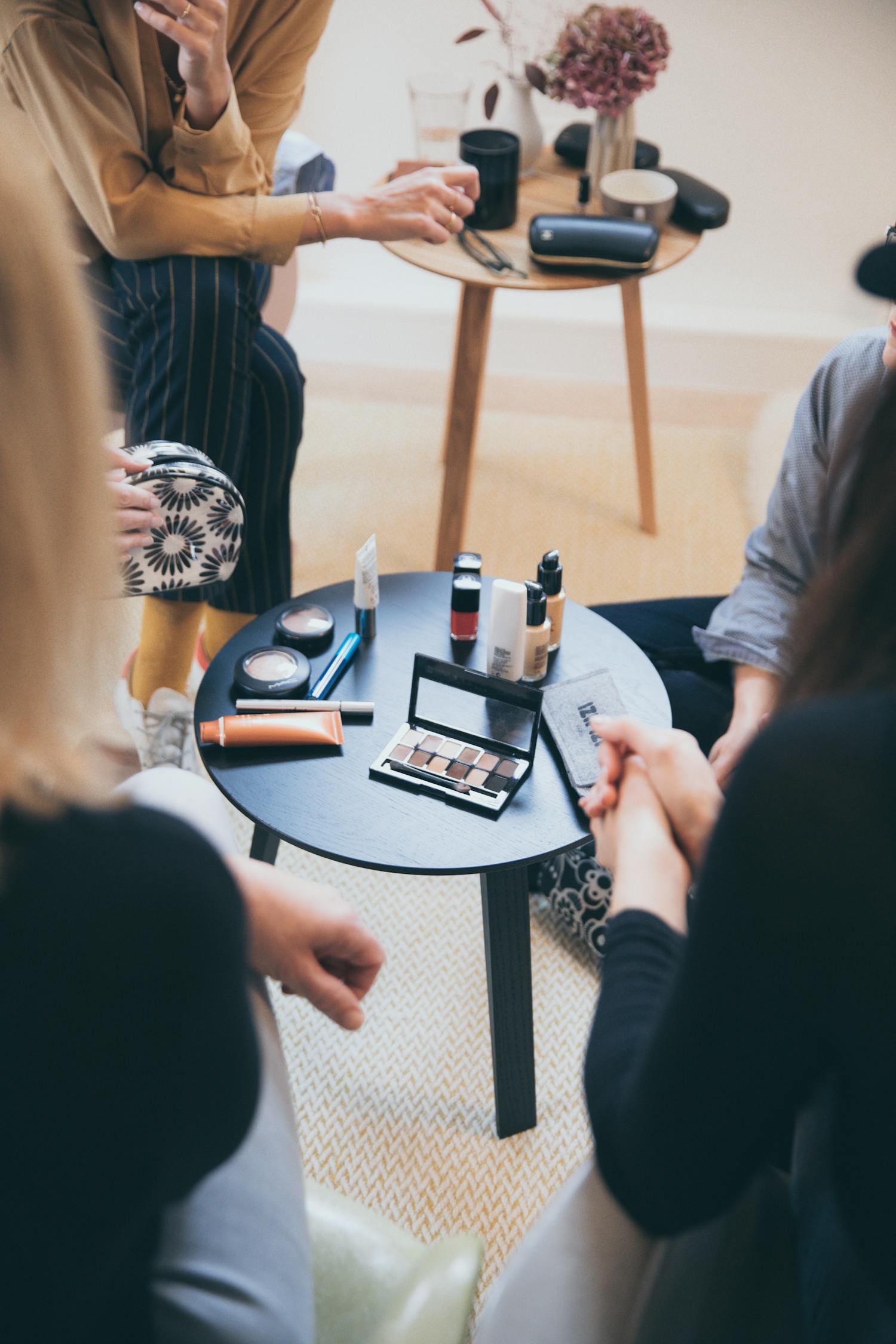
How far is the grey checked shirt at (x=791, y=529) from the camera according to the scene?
114cm

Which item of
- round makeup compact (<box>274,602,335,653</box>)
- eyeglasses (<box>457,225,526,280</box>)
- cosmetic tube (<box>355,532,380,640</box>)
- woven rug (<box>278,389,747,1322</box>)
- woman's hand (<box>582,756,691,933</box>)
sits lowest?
woven rug (<box>278,389,747,1322</box>)

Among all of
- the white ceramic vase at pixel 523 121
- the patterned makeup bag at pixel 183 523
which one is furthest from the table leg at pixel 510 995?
the white ceramic vase at pixel 523 121

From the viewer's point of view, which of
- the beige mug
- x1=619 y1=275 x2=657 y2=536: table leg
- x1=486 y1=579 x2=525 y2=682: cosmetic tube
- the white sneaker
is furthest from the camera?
x1=619 y1=275 x2=657 y2=536: table leg

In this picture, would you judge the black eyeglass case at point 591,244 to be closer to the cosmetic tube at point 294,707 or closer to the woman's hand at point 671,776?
the cosmetic tube at point 294,707

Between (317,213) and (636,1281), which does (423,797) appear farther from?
(317,213)

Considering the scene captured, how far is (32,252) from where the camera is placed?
1.33ft

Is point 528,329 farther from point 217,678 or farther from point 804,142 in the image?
point 217,678

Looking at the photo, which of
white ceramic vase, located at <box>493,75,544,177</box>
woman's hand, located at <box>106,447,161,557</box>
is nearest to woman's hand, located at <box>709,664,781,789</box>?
woman's hand, located at <box>106,447,161,557</box>

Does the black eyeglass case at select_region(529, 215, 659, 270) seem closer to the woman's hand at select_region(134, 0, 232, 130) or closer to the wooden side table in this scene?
the wooden side table

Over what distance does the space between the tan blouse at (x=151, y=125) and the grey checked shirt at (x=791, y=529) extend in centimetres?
75

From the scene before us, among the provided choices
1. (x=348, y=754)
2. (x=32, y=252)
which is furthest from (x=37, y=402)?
(x=348, y=754)

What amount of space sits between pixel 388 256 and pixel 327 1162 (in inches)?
87.7

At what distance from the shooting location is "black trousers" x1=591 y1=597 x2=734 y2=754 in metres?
1.22

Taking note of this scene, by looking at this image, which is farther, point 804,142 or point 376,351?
point 376,351
